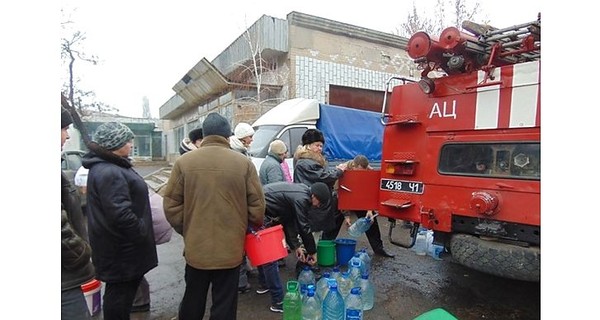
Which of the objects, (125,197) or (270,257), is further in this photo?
A: (270,257)

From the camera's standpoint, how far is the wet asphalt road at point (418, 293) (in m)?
3.45

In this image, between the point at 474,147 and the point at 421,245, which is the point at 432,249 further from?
the point at 474,147

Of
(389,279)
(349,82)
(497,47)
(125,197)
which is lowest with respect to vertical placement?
(389,279)

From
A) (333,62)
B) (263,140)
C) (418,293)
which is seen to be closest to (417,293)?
(418,293)

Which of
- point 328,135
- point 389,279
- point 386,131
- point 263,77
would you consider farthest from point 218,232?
point 263,77

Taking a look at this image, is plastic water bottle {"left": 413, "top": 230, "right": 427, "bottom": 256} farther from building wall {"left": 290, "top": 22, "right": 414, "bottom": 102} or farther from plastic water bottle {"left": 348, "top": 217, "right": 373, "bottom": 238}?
building wall {"left": 290, "top": 22, "right": 414, "bottom": 102}

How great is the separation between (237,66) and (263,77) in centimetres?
159

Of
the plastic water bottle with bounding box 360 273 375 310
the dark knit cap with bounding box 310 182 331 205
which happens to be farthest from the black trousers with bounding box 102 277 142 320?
the plastic water bottle with bounding box 360 273 375 310

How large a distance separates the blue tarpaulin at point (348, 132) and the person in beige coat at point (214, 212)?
5.56 m

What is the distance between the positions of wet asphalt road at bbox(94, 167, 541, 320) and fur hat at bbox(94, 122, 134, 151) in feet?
5.00

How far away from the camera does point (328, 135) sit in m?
8.17

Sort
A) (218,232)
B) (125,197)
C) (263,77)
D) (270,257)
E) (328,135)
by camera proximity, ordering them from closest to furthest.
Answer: (125,197) < (218,232) < (270,257) < (328,135) < (263,77)

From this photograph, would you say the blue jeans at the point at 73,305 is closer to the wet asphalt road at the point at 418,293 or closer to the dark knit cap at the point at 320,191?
the wet asphalt road at the point at 418,293

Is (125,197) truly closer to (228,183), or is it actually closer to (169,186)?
(169,186)
